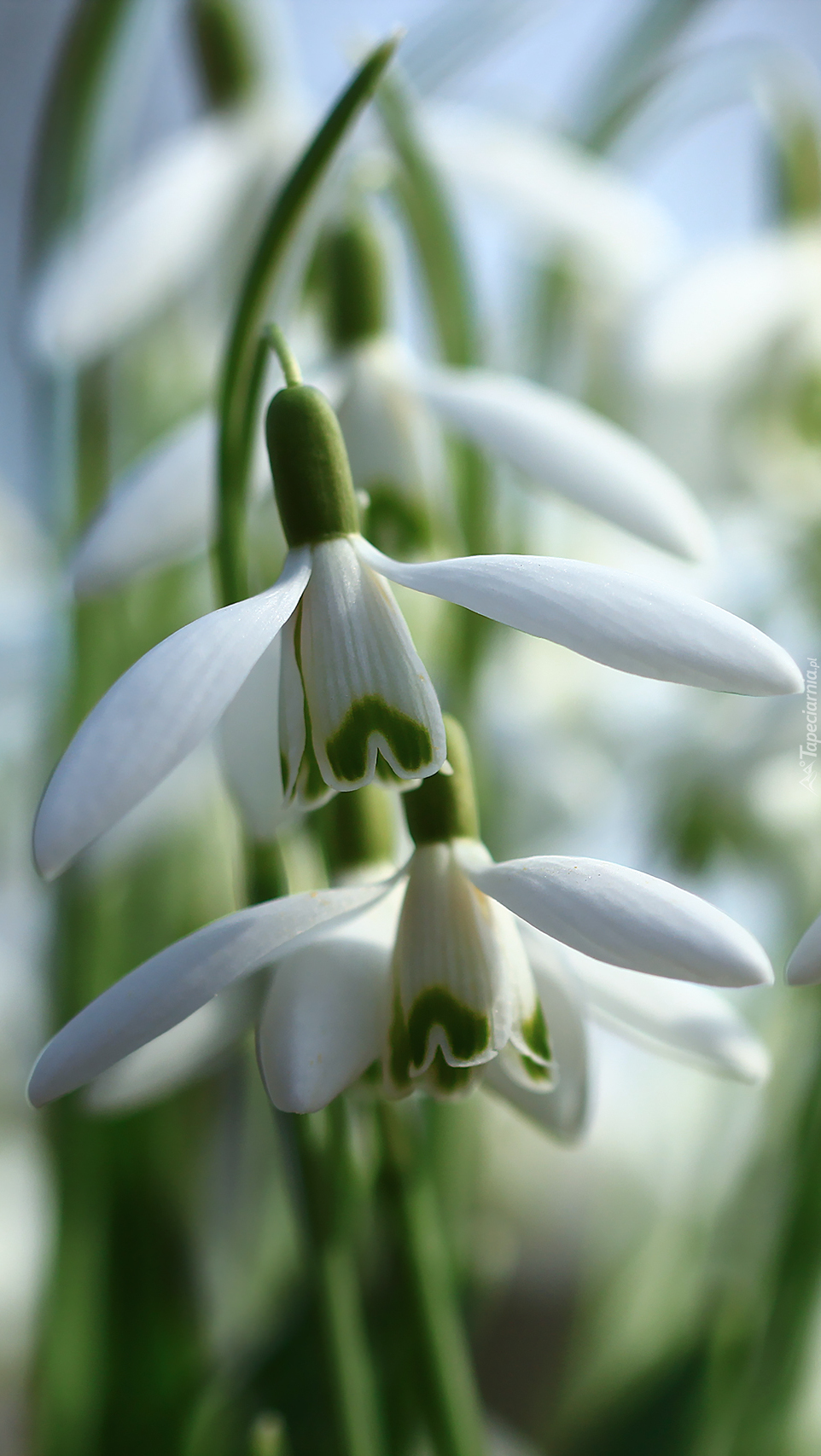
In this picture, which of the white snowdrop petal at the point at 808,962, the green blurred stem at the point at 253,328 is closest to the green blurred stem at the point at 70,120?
the green blurred stem at the point at 253,328

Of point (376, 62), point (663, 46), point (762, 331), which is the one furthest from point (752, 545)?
point (376, 62)

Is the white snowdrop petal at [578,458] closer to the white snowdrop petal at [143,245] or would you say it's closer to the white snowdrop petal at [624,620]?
the white snowdrop petal at [624,620]

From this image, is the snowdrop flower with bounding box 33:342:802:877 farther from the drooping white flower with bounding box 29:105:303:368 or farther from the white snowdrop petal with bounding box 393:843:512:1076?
the drooping white flower with bounding box 29:105:303:368


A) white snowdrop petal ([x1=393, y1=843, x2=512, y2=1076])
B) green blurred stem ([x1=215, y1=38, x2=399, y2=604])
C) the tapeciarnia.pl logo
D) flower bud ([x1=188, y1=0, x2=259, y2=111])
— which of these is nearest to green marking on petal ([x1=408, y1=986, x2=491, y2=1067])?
white snowdrop petal ([x1=393, y1=843, x2=512, y2=1076])

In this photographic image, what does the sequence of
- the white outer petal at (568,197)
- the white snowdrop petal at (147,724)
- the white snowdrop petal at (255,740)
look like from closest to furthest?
the white snowdrop petal at (147,724) → the white snowdrop petal at (255,740) → the white outer petal at (568,197)

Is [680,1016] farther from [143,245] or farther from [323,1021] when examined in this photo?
[143,245]

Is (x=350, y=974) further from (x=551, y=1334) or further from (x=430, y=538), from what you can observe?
(x=551, y=1334)
